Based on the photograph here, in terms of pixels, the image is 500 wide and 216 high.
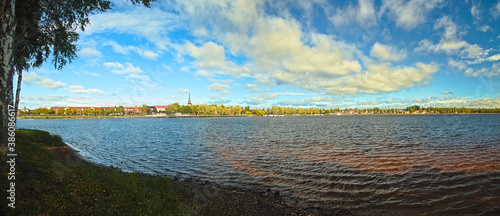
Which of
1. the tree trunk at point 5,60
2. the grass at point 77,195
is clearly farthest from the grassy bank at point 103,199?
the tree trunk at point 5,60

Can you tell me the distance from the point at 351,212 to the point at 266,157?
54.4 ft

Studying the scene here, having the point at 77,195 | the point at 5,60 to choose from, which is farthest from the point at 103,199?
the point at 5,60

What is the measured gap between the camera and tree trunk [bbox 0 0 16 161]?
898cm

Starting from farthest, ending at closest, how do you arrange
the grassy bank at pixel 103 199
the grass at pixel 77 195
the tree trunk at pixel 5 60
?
1. the tree trunk at pixel 5 60
2. the grassy bank at pixel 103 199
3. the grass at pixel 77 195

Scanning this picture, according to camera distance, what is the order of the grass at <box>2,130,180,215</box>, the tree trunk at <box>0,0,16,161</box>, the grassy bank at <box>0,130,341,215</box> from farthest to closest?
the tree trunk at <box>0,0,16,161</box> → the grassy bank at <box>0,130,341,215</box> → the grass at <box>2,130,180,215</box>

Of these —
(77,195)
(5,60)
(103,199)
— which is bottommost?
(103,199)

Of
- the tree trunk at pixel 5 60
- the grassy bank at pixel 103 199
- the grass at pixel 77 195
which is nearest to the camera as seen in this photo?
the grass at pixel 77 195

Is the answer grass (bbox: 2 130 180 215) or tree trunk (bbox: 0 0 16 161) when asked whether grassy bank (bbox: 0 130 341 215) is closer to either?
grass (bbox: 2 130 180 215)

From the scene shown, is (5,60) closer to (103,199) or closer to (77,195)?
(77,195)

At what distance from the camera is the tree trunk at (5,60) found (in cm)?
898

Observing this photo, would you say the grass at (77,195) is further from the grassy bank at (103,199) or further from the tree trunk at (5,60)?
the tree trunk at (5,60)

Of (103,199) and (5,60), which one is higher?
(5,60)

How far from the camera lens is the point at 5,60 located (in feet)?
29.7

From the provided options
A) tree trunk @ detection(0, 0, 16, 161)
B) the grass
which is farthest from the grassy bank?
tree trunk @ detection(0, 0, 16, 161)
